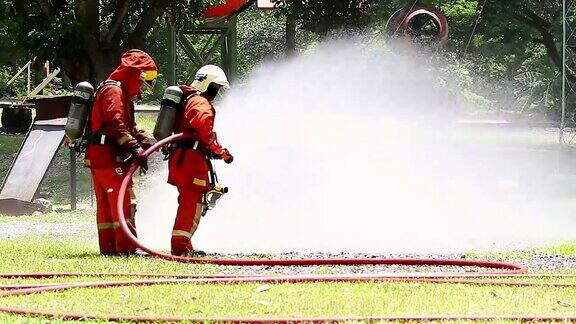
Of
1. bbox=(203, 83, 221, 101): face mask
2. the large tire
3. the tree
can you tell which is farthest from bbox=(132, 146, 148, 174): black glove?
the large tire

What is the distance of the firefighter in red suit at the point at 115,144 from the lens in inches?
387

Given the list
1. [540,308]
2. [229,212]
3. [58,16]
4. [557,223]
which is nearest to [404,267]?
[540,308]

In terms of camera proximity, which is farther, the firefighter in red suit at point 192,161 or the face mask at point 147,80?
the face mask at point 147,80

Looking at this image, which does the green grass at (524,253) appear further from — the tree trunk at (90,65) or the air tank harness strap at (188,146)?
the tree trunk at (90,65)

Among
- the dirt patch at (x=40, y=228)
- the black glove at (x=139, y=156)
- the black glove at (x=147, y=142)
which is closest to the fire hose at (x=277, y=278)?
the black glove at (x=139, y=156)

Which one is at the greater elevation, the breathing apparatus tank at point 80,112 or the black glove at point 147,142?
the breathing apparatus tank at point 80,112

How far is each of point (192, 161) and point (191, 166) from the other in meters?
0.04

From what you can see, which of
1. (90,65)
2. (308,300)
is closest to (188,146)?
(308,300)

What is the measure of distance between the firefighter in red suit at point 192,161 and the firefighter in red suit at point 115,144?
338 millimetres

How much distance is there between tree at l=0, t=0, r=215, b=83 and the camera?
69.2 feet

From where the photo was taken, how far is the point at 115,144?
9.94m

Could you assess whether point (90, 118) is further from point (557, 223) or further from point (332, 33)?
point (332, 33)

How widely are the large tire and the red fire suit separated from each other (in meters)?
20.7

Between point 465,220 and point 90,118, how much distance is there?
651 cm
